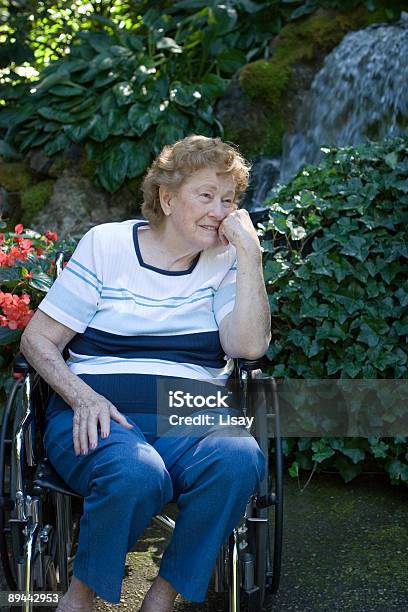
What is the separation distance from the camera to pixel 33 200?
239 inches

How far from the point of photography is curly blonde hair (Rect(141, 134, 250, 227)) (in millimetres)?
2629

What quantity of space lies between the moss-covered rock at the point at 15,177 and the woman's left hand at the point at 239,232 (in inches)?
150

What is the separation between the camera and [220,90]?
19.8 ft

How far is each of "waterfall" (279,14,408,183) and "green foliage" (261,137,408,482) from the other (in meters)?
1.96

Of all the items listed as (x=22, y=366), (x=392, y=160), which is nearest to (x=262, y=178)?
(x=392, y=160)

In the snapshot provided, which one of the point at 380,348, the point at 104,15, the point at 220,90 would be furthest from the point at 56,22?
the point at 380,348

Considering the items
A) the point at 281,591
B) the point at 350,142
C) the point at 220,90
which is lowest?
the point at 281,591

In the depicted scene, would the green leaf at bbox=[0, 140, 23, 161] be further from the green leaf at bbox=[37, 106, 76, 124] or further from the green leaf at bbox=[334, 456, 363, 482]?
the green leaf at bbox=[334, 456, 363, 482]

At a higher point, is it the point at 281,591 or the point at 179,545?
the point at 179,545

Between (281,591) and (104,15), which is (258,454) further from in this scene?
(104,15)

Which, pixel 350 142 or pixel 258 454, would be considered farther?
pixel 350 142

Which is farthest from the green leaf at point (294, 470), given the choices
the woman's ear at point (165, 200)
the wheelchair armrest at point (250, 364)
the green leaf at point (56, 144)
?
the green leaf at point (56, 144)

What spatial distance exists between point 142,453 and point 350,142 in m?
3.57

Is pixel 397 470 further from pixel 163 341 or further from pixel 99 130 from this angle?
pixel 99 130
